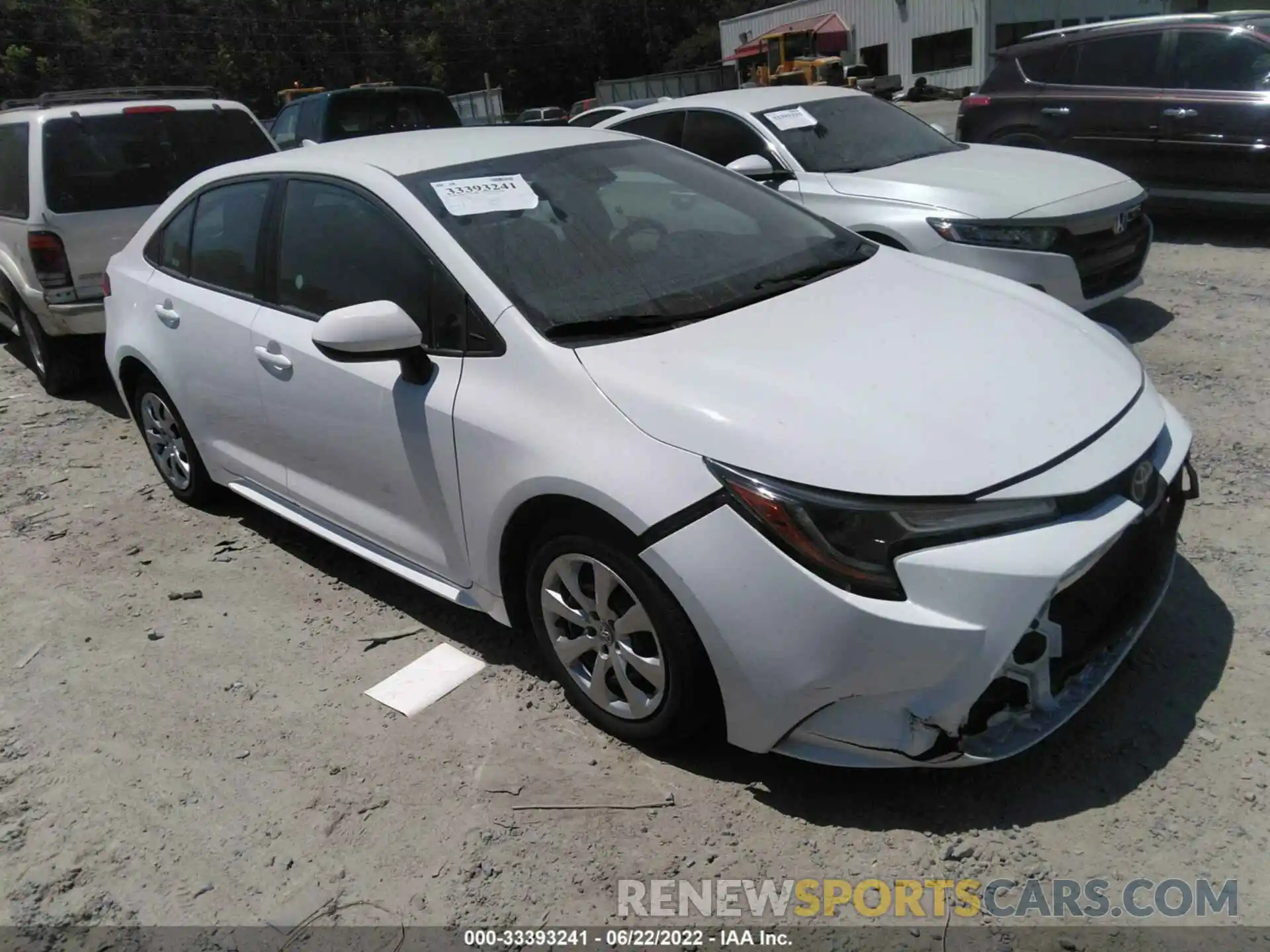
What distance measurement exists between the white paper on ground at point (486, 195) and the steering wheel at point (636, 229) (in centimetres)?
29

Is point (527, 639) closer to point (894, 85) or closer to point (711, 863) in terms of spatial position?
point (711, 863)

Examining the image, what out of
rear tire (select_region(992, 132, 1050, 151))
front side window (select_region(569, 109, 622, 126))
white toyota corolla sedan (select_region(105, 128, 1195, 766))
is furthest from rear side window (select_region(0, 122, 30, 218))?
rear tire (select_region(992, 132, 1050, 151))

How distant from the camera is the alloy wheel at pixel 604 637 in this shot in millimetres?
2715

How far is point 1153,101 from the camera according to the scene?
27.0 ft

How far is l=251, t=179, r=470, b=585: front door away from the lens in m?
3.15

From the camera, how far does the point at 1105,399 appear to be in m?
2.76

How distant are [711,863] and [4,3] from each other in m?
63.6

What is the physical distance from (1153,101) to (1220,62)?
1.74 feet

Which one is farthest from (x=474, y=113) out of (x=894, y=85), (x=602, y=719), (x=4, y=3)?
(x=602, y=719)

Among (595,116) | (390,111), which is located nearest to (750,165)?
(595,116)

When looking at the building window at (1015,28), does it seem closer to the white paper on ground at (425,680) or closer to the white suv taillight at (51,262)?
the white suv taillight at (51,262)

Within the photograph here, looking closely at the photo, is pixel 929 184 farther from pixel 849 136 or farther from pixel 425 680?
pixel 425 680

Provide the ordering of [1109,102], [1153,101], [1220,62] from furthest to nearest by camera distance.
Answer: [1109,102] → [1153,101] → [1220,62]

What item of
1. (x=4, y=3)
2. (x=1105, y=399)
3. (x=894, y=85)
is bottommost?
(x=894, y=85)
